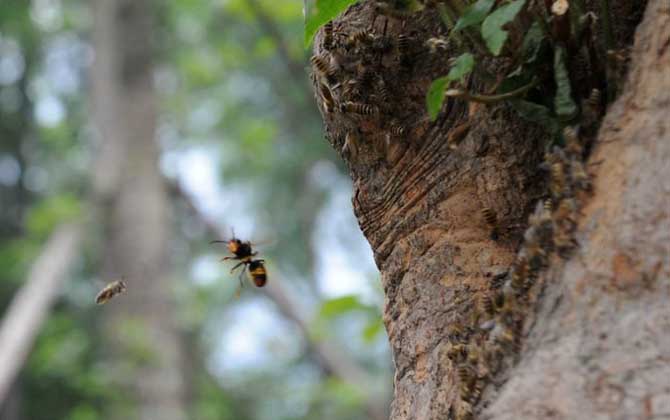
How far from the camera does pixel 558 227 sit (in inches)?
58.9

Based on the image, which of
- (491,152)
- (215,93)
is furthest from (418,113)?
(215,93)

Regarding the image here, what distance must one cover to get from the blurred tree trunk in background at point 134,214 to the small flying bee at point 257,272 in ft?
24.7

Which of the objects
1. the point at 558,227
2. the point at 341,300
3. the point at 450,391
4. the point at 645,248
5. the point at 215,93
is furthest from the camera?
the point at 215,93

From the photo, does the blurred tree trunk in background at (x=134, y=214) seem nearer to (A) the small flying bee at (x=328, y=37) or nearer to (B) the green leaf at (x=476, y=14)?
(A) the small flying bee at (x=328, y=37)

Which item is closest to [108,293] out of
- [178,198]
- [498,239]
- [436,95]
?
[498,239]

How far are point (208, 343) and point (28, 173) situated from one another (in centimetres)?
395

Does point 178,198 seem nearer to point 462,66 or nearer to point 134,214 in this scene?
point 134,214

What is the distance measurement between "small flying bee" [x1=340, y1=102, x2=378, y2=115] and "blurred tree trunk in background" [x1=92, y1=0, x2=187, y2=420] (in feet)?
29.1

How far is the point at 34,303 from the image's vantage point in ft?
29.8

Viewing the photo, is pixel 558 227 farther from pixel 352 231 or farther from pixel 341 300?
pixel 352 231

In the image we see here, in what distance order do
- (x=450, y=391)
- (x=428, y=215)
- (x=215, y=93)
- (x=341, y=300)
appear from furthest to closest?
(x=215, y=93), (x=341, y=300), (x=428, y=215), (x=450, y=391)

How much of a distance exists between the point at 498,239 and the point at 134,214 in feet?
33.9

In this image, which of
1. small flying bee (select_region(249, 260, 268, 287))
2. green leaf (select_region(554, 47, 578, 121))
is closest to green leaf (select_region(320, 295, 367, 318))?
small flying bee (select_region(249, 260, 268, 287))

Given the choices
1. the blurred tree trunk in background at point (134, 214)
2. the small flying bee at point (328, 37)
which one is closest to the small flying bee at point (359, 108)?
the small flying bee at point (328, 37)
